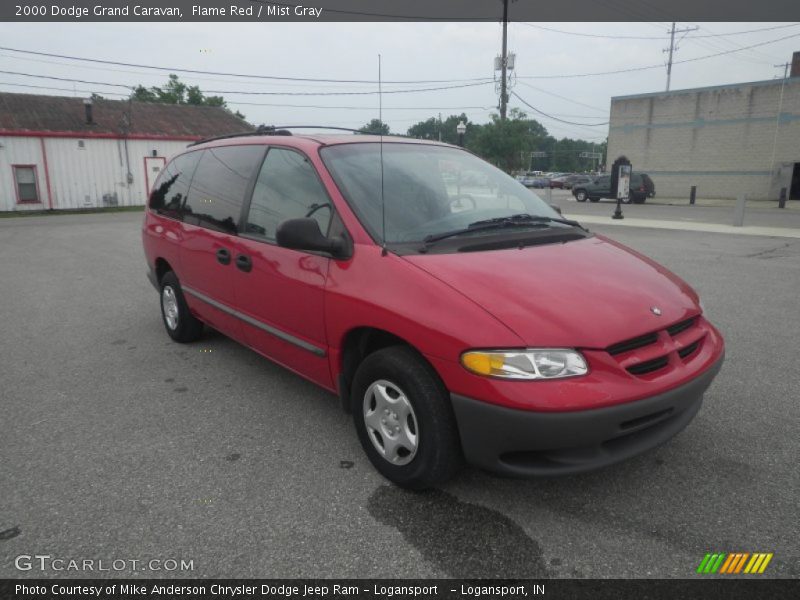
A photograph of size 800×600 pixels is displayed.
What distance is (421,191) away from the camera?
3.38 m

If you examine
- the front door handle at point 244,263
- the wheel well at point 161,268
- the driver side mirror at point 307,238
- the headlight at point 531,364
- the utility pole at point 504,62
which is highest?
the utility pole at point 504,62

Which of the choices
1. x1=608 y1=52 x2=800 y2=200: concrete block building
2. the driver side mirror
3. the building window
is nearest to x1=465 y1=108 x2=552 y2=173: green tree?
x1=608 y1=52 x2=800 y2=200: concrete block building

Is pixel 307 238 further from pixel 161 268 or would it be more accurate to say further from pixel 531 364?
pixel 161 268

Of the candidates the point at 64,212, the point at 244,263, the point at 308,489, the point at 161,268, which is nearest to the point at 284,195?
the point at 244,263

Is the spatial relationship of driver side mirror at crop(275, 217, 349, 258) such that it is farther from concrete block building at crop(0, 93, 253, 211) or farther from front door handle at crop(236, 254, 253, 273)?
concrete block building at crop(0, 93, 253, 211)

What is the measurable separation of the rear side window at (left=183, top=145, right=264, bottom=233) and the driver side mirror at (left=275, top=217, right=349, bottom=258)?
113 cm

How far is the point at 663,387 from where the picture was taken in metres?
2.44

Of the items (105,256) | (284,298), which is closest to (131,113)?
(105,256)

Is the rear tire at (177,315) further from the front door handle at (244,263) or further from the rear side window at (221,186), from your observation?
the front door handle at (244,263)

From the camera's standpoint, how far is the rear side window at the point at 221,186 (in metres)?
3.96

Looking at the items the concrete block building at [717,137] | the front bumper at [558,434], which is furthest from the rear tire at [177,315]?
the concrete block building at [717,137]

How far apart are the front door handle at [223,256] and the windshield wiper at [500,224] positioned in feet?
5.30
